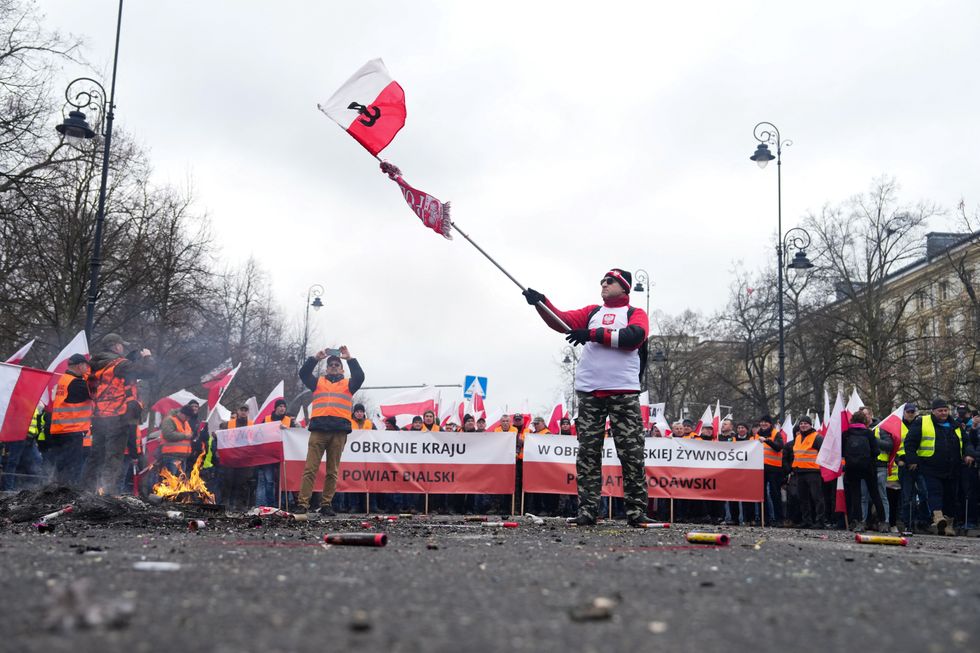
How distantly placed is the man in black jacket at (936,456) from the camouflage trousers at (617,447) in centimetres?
666

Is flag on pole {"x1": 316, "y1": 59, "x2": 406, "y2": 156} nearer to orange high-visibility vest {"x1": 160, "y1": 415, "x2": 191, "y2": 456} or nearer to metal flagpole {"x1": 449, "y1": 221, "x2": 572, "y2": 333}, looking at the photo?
metal flagpole {"x1": 449, "y1": 221, "x2": 572, "y2": 333}

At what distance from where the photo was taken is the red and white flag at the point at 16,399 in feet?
38.1

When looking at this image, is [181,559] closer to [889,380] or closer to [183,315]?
[183,315]

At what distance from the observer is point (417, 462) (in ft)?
52.7

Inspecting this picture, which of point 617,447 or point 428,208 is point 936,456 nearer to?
point 617,447

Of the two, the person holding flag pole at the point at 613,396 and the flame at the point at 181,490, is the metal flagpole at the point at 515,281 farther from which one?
the flame at the point at 181,490

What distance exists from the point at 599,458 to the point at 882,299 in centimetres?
3337

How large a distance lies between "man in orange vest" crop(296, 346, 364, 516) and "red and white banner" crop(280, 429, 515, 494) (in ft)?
12.0

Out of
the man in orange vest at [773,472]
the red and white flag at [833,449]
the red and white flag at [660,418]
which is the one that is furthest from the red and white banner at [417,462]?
the red and white flag at [660,418]

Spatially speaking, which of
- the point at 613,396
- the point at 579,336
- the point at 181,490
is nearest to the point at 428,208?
the point at 579,336

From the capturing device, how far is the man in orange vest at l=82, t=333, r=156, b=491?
11.6m

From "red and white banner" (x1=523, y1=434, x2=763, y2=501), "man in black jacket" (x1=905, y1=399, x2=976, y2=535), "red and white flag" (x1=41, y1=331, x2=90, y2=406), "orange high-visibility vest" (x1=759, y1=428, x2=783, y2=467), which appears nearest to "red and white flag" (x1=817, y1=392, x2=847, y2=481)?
"man in black jacket" (x1=905, y1=399, x2=976, y2=535)

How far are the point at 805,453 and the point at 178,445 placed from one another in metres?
10.1

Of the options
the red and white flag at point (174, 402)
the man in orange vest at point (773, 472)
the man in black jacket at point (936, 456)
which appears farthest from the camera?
the red and white flag at point (174, 402)
